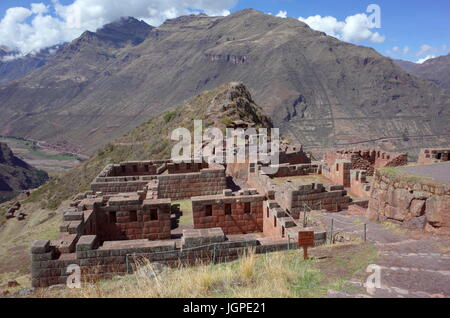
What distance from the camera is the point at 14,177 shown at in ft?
421

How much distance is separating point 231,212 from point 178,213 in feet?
11.5

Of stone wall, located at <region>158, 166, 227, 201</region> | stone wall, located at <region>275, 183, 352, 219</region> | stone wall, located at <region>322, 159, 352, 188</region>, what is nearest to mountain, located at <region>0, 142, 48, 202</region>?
stone wall, located at <region>158, 166, 227, 201</region>

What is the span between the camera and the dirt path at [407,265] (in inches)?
247

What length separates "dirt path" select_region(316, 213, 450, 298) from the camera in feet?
20.6

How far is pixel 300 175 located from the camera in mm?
20984

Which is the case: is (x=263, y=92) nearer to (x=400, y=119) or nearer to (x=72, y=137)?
(x=400, y=119)

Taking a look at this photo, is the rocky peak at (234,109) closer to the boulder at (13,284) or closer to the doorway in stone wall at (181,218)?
the doorway in stone wall at (181,218)

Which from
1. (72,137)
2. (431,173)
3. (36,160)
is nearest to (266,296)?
(431,173)

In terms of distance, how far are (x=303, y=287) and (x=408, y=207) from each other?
467 cm

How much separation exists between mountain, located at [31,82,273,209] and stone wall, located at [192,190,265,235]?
32397mm

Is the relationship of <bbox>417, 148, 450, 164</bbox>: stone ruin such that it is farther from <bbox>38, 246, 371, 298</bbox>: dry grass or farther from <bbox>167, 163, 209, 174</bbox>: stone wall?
<bbox>38, 246, 371, 298</bbox>: dry grass

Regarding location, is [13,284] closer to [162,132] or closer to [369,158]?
[369,158]

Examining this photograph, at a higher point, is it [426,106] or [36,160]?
[426,106]

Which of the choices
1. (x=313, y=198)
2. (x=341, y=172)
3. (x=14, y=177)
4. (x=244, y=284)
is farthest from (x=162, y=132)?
(x=14, y=177)
